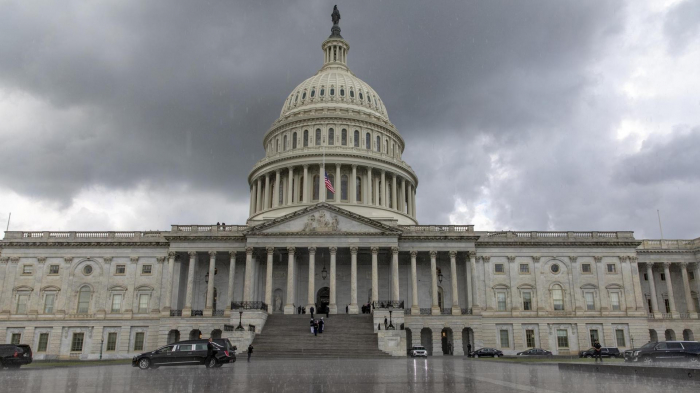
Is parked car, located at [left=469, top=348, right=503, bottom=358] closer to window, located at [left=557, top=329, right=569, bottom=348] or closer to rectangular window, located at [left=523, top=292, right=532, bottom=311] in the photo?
rectangular window, located at [left=523, top=292, right=532, bottom=311]

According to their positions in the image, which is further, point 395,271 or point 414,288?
point 414,288

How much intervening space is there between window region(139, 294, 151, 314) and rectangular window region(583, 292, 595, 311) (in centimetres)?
4965

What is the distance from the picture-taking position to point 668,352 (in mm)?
30500

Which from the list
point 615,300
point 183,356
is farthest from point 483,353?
point 183,356

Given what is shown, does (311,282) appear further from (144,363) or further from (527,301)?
(144,363)

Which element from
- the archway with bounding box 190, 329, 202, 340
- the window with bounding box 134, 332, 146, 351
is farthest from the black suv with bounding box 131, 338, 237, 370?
the window with bounding box 134, 332, 146, 351

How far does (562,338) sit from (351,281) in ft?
81.0

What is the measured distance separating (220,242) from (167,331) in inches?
425

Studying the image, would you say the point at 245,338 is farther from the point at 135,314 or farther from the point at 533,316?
the point at 533,316

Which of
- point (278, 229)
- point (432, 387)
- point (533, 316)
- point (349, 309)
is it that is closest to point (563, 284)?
point (533, 316)

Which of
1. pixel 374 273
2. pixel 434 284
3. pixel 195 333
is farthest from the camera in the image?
pixel 434 284

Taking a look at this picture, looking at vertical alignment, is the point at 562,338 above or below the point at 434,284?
below

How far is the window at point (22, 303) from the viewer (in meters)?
64.2

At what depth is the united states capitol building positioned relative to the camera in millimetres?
59969
